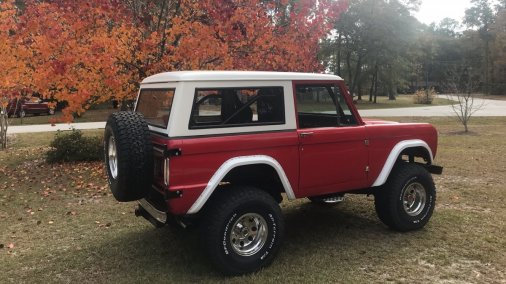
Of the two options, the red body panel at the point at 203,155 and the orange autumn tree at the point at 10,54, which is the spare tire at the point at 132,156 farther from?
the orange autumn tree at the point at 10,54

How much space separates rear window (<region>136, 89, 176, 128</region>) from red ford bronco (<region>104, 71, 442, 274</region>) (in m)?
0.01

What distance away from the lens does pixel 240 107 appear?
4.16 m

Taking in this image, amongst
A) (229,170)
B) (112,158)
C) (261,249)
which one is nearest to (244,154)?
(229,170)

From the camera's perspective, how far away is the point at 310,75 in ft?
14.9

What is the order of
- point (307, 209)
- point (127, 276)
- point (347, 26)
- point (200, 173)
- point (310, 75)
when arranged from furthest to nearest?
point (347, 26)
point (307, 209)
point (310, 75)
point (127, 276)
point (200, 173)

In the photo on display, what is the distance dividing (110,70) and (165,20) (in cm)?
189

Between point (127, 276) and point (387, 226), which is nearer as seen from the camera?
point (127, 276)

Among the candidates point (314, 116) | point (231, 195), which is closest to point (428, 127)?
point (314, 116)

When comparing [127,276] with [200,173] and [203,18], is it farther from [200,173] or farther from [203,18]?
[203,18]

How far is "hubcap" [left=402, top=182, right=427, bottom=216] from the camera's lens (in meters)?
5.18

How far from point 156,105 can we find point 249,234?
165cm

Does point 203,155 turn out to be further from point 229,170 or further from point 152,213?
point 152,213

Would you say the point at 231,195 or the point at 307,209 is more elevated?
the point at 231,195

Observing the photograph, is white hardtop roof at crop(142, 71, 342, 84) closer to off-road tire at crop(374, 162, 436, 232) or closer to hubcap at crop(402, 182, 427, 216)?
off-road tire at crop(374, 162, 436, 232)
